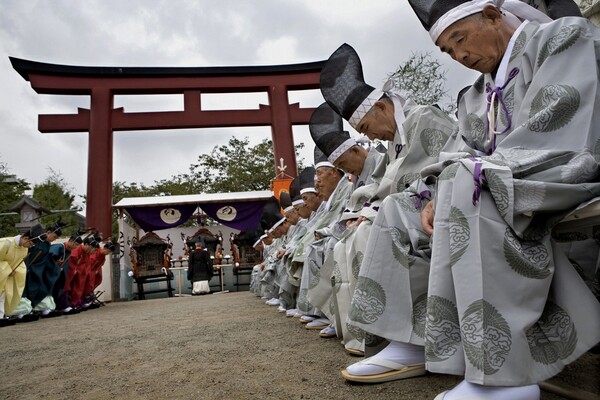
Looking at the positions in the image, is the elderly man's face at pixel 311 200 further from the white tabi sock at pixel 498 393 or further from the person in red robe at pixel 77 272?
the person in red robe at pixel 77 272

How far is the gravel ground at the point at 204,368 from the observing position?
1.62m

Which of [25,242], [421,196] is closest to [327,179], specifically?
[421,196]

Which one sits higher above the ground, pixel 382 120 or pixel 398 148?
→ pixel 382 120

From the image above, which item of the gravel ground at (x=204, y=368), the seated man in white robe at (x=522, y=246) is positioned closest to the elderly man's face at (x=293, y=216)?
the gravel ground at (x=204, y=368)

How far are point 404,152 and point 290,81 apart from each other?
31.0 feet

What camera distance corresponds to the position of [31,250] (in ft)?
23.5

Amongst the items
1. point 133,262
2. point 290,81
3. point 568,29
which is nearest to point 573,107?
point 568,29

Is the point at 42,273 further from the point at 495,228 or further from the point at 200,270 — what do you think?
the point at 495,228

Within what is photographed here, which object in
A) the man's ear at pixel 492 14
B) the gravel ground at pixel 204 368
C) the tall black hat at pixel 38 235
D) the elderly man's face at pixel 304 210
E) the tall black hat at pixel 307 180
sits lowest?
the gravel ground at pixel 204 368

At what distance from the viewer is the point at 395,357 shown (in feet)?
5.57

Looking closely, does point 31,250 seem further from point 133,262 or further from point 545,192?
point 545,192

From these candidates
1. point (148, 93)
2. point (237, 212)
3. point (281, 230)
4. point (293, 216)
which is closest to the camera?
point (293, 216)

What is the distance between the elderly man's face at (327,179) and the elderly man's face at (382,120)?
1614 mm

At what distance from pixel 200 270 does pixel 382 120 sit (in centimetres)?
1027
